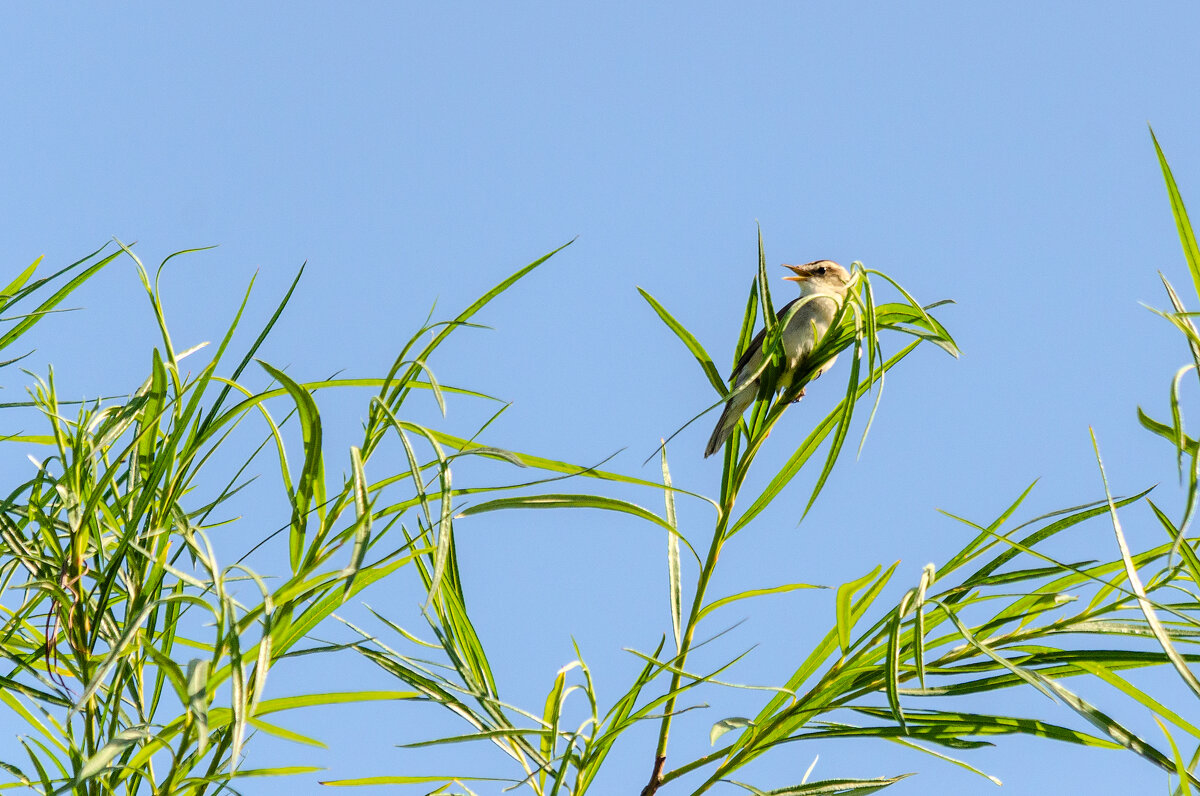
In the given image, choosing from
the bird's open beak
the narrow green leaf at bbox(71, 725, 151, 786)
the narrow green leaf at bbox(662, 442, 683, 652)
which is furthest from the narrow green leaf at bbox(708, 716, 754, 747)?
the bird's open beak

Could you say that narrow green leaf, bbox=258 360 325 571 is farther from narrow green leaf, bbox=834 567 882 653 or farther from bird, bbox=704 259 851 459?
narrow green leaf, bbox=834 567 882 653

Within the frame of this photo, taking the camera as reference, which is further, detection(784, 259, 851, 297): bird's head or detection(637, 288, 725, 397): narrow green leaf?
detection(784, 259, 851, 297): bird's head

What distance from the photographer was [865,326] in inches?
51.3

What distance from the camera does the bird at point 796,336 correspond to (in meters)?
1.44

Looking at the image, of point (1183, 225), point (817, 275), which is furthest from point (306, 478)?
point (817, 275)

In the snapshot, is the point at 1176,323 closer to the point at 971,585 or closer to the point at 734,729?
the point at 971,585

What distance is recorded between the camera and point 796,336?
359 cm

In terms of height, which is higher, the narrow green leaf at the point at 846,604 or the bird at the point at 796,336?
the bird at the point at 796,336

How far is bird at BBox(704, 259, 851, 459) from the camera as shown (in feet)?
4.74

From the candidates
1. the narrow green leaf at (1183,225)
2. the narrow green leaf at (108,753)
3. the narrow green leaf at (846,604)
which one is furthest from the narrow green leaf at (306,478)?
the narrow green leaf at (1183,225)

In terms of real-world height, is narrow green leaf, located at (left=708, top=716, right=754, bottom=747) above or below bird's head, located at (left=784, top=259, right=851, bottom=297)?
below

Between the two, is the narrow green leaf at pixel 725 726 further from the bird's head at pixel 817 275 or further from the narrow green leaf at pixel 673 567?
the bird's head at pixel 817 275

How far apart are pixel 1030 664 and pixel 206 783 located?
0.83 meters

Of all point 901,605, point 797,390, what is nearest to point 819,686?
point 901,605
